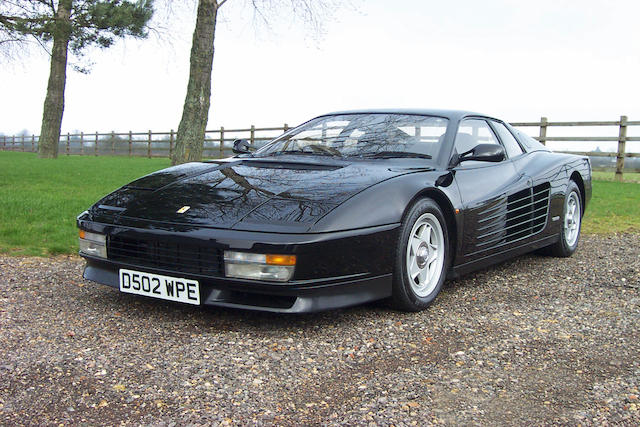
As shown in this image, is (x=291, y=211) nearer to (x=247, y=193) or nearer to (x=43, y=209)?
(x=247, y=193)

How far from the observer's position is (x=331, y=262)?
9.66 feet

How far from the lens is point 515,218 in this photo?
4320mm

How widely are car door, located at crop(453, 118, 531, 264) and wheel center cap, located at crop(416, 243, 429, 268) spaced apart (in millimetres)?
332

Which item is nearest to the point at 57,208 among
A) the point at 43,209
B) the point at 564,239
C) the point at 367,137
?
the point at 43,209

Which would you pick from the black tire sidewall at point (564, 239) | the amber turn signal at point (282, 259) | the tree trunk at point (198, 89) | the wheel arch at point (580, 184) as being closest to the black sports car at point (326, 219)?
the amber turn signal at point (282, 259)

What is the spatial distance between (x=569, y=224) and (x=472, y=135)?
5.32 feet

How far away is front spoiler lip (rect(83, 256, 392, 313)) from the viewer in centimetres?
289

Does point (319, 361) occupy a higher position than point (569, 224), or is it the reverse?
point (569, 224)

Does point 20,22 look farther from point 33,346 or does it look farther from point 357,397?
point 357,397

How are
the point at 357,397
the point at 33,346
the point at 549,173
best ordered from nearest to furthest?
the point at 357,397 < the point at 33,346 < the point at 549,173

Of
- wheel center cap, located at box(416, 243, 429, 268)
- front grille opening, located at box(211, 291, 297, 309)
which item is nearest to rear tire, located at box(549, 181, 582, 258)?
wheel center cap, located at box(416, 243, 429, 268)

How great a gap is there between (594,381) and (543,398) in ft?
1.04

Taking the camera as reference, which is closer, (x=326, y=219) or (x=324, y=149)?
(x=326, y=219)

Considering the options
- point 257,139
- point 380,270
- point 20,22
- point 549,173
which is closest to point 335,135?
point 380,270
